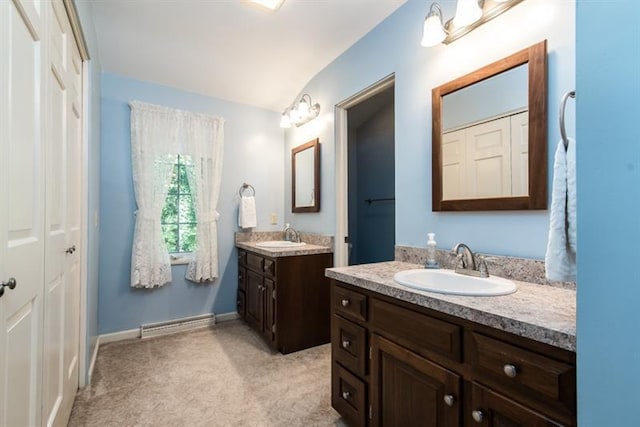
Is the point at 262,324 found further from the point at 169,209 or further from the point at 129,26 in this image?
the point at 129,26

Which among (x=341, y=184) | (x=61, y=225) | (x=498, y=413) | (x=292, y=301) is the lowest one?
(x=292, y=301)

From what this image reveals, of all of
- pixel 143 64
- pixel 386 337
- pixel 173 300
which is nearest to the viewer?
pixel 386 337

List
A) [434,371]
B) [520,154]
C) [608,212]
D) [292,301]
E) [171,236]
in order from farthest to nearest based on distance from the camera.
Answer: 1. [171,236]
2. [292,301]
3. [520,154]
4. [434,371]
5. [608,212]

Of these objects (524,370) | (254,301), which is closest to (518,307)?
(524,370)

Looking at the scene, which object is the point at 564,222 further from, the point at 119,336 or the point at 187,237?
the point at 119,336

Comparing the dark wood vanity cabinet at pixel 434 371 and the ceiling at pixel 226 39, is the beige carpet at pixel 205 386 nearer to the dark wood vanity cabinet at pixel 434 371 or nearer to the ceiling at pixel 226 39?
the dark wood vanity cabinet at pixel 434 371

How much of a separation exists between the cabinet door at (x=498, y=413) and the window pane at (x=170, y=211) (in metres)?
2.75

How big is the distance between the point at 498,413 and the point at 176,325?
272 centimetres

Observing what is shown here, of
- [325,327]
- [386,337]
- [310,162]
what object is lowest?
[325,327]

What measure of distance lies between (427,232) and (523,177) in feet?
1.81

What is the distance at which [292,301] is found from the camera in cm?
229

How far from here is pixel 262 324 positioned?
246 centimetres

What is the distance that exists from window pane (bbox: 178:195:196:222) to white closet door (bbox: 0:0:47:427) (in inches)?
72.5

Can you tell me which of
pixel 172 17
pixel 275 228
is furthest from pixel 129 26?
pixel 275 228
